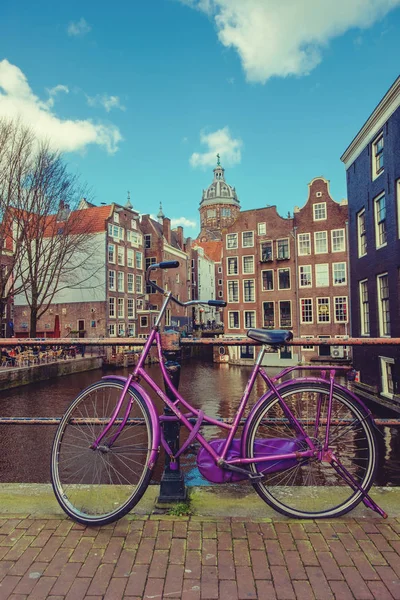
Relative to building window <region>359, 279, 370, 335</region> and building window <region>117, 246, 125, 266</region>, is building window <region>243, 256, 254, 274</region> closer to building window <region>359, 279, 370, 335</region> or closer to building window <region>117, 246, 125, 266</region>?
building window <region>117, 246, 125, 266</region>

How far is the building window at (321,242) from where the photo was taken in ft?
105

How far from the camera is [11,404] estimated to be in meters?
18.4

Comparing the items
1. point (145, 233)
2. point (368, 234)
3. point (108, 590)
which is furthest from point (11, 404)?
point (145, 233)

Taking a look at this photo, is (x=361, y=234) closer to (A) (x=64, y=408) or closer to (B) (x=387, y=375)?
(B) (x=387, y=375)

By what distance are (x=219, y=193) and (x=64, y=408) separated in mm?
95698

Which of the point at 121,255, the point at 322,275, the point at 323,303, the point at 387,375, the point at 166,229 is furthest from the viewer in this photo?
the point at 166,229

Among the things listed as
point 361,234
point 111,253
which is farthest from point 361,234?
point 111,253

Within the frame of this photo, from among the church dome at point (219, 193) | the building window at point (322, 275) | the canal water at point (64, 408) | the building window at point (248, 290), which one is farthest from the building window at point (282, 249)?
the church dome at point (219, 193)

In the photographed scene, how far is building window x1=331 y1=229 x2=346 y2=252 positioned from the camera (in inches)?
1235

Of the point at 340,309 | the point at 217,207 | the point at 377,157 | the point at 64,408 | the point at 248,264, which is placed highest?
the point at 217,207

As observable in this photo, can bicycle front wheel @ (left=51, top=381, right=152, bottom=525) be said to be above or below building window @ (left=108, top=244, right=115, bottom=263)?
below

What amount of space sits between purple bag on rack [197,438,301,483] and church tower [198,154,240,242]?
98898mm

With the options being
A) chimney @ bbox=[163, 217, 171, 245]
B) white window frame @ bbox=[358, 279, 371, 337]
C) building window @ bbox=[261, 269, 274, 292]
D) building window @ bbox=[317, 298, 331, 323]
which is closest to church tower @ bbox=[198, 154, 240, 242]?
chimney @ bbox=[163, 217, 171, 245]

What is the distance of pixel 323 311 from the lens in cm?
3180
